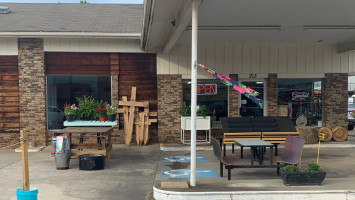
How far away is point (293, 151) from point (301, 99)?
Result: 6.12 m

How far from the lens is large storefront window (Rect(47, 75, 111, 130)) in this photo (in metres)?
11.1

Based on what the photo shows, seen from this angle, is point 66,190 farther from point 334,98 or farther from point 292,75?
point 334,98

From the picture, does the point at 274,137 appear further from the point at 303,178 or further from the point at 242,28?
the point at 242,28

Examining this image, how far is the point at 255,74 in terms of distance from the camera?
11664 mm

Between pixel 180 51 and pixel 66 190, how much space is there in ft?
22.5

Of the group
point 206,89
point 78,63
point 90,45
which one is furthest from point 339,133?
point 78,63

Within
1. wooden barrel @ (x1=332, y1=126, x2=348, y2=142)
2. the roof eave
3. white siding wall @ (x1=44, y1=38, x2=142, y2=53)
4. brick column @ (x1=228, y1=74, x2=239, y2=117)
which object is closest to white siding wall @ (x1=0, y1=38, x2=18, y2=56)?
the roof eave

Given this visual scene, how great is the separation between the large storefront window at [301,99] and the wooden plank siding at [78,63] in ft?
22.0

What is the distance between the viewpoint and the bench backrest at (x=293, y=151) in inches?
249

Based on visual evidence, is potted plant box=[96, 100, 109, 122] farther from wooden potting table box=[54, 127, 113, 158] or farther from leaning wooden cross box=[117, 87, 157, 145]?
leaning wooden cross box=[117, 87, 157, 145]

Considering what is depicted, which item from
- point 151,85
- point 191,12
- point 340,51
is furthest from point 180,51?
point 340,51

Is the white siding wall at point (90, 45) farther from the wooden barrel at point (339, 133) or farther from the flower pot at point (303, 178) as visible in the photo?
the wooden barrel at point (339, 133)

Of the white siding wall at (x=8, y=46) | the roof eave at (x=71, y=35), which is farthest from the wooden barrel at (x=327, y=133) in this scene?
the white siding wall at (x=8, y=46)

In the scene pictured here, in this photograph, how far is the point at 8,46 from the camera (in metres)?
10.8
